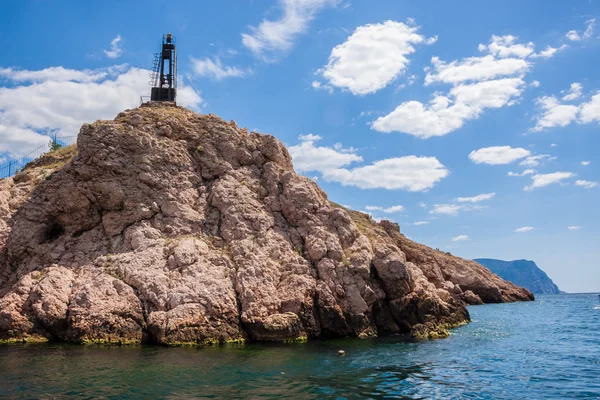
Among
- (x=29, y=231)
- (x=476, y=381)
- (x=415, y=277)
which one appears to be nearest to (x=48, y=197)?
(x=29, y=231)

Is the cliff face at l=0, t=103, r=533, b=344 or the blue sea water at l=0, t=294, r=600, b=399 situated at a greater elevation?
the cliff face at l=0, t=103, r=533, b=344

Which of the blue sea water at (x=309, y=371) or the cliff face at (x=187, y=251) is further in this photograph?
the cliff face at (x=187, y=251)

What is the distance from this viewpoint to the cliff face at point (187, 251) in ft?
98.9

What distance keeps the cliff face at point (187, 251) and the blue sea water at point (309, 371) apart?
7.99 ft

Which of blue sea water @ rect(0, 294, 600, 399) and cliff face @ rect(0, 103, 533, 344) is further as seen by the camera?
cliff face @ rect(0, 103, 533, 344)

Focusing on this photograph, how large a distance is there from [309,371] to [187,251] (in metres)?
15.4

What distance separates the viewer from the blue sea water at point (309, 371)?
18156mm

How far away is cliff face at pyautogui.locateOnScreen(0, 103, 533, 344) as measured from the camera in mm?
30156

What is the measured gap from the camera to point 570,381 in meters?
20.6

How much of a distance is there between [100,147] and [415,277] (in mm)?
29941

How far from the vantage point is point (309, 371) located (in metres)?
21.8

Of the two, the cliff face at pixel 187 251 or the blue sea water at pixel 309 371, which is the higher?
the cliff face at pixel 187 251

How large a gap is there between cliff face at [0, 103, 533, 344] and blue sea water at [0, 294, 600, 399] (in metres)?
2.44

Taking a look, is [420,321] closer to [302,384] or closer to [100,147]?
[302,384]
